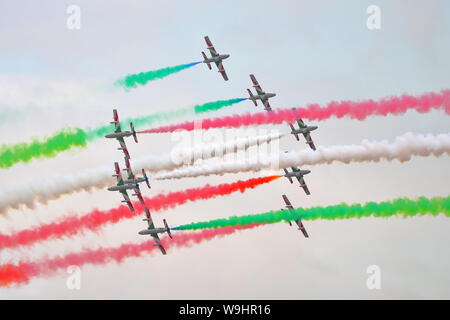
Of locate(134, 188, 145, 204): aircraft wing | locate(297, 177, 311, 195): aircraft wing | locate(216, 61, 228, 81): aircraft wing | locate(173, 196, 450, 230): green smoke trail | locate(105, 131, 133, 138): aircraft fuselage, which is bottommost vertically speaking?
locate(173, 196, 450, 230): green smoke trail

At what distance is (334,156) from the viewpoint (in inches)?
4584

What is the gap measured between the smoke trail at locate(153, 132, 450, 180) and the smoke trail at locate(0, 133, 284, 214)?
3.85 ft

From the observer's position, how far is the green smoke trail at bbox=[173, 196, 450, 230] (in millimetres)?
105375

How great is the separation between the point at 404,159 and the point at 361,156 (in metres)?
4.95

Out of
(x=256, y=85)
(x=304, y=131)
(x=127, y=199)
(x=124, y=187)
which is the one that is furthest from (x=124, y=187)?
(x=304, y=131)

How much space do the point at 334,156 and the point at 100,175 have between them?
21.4m

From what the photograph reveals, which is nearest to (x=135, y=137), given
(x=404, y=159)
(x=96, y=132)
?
(x=96, y=132)

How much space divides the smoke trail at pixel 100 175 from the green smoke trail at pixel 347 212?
20.2 ft

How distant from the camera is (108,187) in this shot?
124 m

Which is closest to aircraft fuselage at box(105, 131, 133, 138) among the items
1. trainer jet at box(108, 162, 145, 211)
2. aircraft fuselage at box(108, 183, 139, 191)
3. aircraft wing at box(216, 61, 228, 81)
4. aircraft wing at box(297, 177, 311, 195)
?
trainer jet at box(108, 162, 145, 211)

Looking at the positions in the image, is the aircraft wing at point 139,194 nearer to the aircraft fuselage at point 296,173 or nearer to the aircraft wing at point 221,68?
the aircraft wing at point 221,68

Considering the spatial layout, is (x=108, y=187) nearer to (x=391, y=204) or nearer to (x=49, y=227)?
(x=49, y=227)

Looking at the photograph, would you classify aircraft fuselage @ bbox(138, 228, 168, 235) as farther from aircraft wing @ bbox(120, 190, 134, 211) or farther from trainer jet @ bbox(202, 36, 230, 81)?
trainer jet @ bbox(202, 36, 230, 81)

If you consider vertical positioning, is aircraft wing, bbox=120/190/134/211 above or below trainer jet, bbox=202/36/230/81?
below
